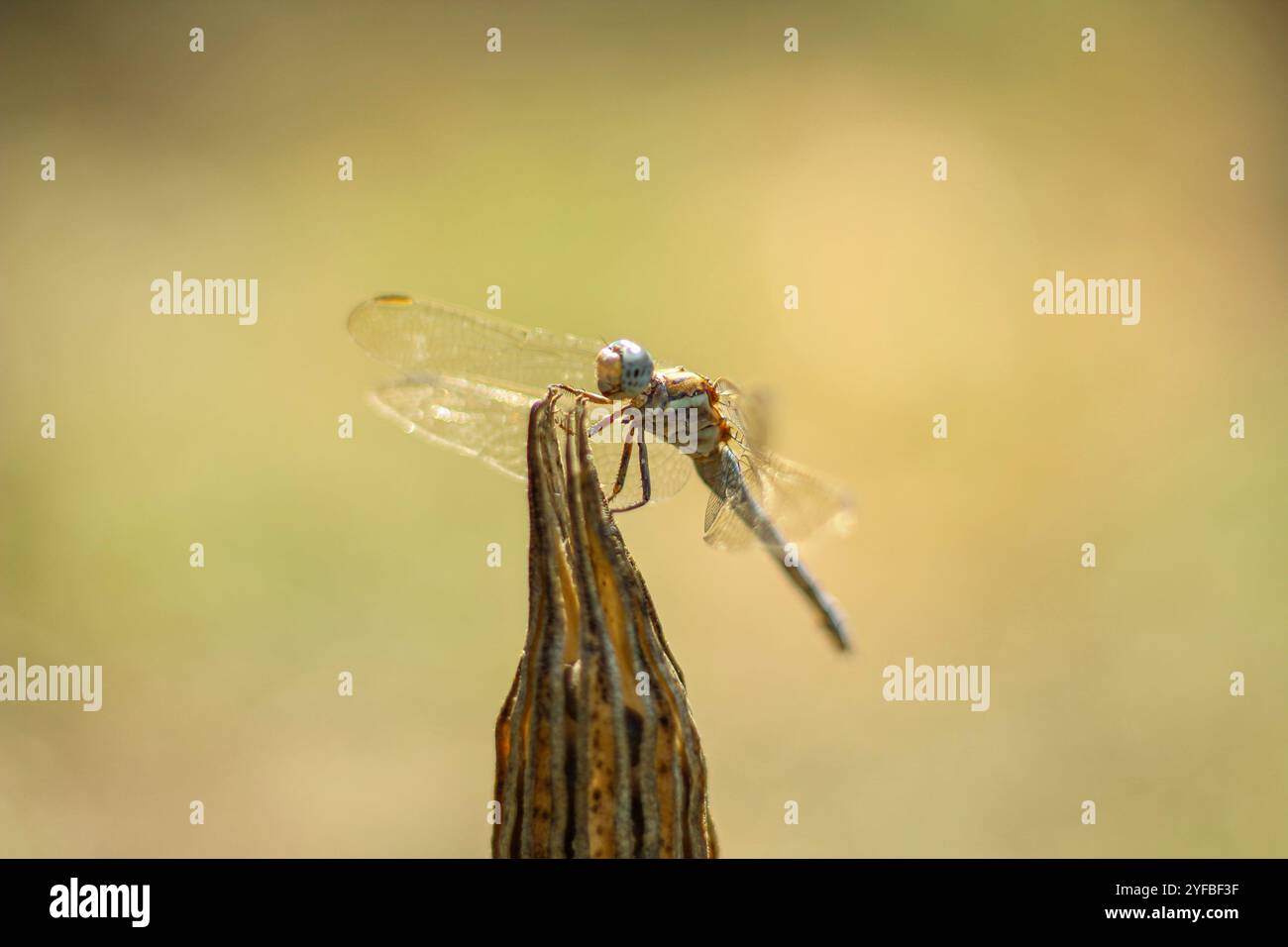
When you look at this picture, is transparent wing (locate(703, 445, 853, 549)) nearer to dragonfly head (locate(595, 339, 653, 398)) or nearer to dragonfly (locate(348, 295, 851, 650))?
dragonfly (locate(348, 295, 851, 650))

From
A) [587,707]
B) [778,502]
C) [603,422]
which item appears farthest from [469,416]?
[587,707]

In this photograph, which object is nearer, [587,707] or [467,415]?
[587,707]

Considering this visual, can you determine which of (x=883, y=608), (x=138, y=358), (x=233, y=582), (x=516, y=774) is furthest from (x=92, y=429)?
(x=516, y=774)

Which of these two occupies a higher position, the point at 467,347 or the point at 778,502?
the point at 467,347

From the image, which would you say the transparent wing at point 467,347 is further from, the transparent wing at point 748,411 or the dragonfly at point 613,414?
the transparent wing at point 748,411

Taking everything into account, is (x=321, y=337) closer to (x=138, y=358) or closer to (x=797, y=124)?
(x=138, y=358)

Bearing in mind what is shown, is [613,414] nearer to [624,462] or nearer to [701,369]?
[624,462]
